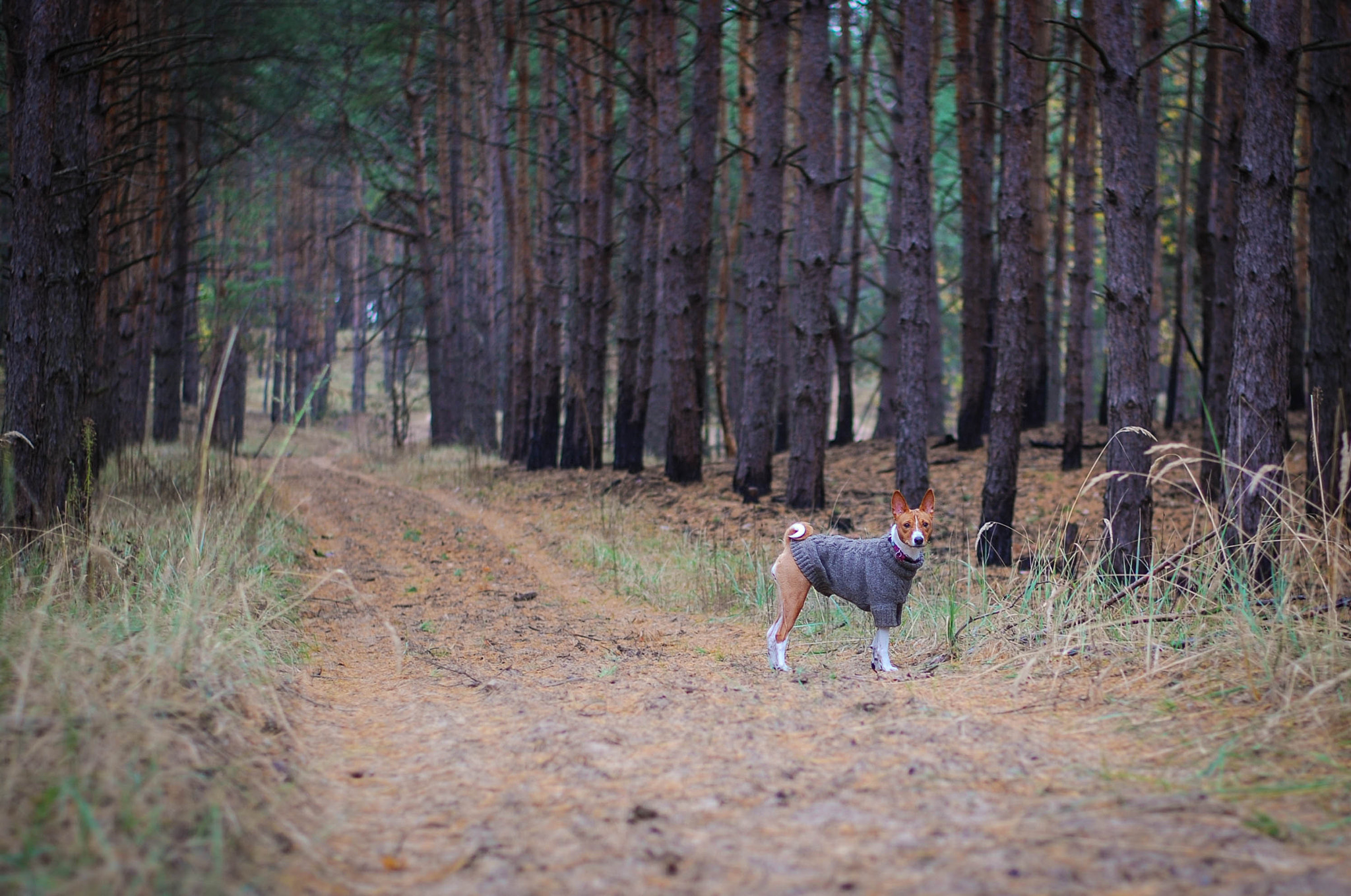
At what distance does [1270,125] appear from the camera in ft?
A: 20.9

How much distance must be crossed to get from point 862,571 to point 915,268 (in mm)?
6454

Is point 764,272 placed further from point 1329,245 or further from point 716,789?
point 716,789

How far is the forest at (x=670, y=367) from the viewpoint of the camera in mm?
4465

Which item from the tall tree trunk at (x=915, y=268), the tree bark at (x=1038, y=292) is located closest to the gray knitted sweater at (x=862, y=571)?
the tall tree trunk at (x=915, y=268)

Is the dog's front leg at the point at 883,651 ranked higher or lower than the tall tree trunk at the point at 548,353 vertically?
lower

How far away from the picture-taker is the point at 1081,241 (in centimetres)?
1602

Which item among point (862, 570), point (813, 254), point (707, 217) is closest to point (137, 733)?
point (862, 570)

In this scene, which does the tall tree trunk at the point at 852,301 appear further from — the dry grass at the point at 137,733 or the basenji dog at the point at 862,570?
the dry grass at the point at 137,733

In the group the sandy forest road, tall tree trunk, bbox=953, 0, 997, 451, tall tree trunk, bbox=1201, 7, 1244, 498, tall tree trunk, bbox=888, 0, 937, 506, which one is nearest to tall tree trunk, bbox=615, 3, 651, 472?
tall tree trunk, bbox=953, 0, 997, 451

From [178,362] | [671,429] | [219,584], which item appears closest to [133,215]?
[178,362]

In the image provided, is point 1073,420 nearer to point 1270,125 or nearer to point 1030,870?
point 1270,125

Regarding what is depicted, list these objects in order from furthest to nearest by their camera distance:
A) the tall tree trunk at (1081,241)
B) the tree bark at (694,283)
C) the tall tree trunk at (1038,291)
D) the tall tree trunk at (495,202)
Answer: the tall tree trunk at (495,202) < the tall tree trunk at (1038,291) < the tree bark at (694,283) < the tall tree trunk at (1081,241)

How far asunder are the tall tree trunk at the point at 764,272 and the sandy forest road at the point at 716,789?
724 cm

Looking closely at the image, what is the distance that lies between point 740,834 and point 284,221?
35009 millimetres
